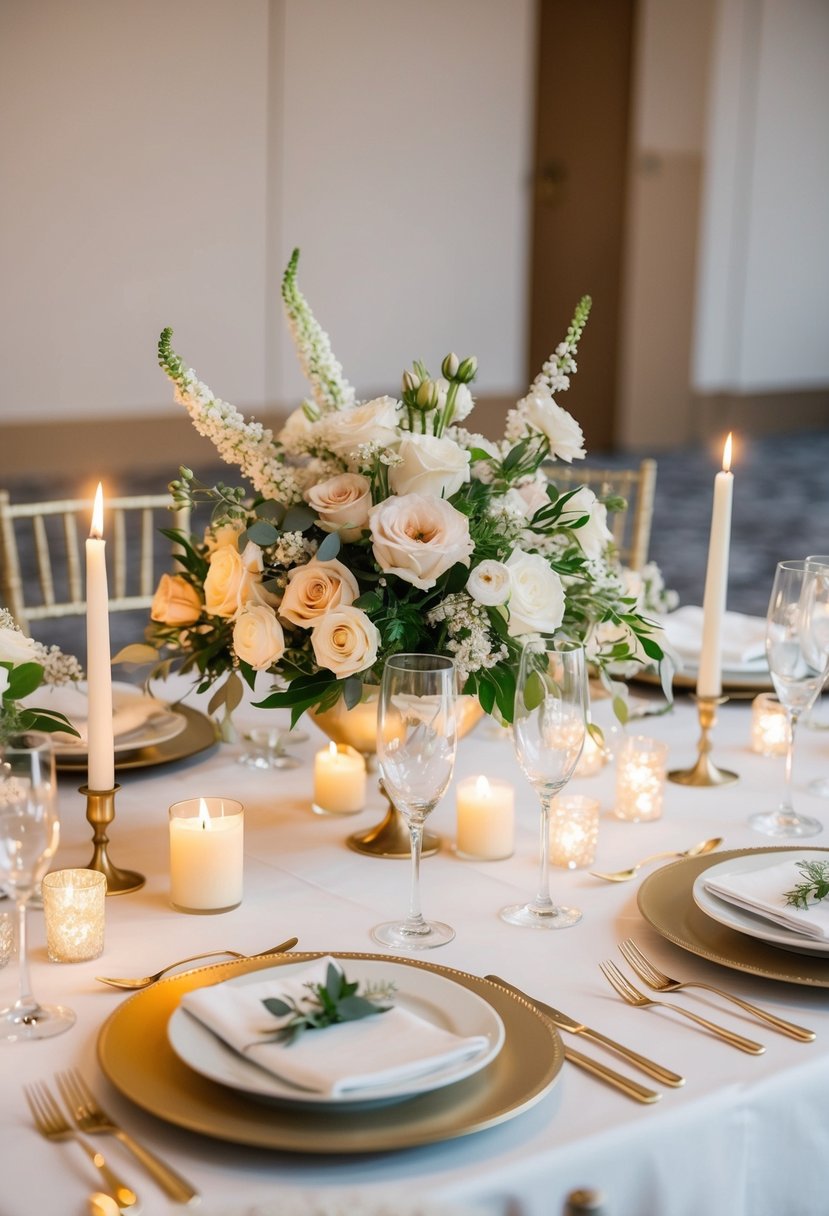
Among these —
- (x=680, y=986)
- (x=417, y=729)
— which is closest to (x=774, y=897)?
(x=680, y=986)

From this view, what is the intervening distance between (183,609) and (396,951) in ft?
1.63

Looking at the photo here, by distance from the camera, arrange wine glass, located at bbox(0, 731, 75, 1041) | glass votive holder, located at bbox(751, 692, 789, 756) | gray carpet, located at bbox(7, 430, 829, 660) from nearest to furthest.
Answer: wine glass, located at bbox(0, 731, 75, 1041)
glass votive holder, located at bbox(751, 692, 789, 756)
gray carpet, located at bbox(7, 430, 829, 660)

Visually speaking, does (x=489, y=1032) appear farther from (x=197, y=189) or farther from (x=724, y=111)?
(x=724, y=111)

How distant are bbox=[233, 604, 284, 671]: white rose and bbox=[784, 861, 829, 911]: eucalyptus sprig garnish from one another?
20.6 inches

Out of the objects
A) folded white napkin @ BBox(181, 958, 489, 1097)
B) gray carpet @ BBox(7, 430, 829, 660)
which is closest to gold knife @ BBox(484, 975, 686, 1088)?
folded white napkin @ BBox(181, 958, 489, 1097)

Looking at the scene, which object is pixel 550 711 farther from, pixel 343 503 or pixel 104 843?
pixel 104 843

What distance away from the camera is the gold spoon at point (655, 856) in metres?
1.39

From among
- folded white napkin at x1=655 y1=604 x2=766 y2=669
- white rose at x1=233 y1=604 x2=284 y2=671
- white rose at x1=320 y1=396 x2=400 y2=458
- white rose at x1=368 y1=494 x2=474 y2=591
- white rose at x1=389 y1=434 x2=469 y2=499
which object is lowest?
folded white napkin at x1=655 y1=604 x2=766 y2=669

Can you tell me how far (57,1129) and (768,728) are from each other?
1.15 meters

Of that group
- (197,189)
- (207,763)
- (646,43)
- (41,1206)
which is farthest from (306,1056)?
(646,43)

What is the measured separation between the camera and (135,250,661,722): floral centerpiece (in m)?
1.37

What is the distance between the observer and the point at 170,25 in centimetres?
729

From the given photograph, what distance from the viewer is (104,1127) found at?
91cm

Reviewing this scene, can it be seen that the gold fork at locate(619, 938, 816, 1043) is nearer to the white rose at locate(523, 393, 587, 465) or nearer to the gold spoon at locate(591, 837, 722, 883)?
the gold spoon at locate(591, 837, 722, 883)
